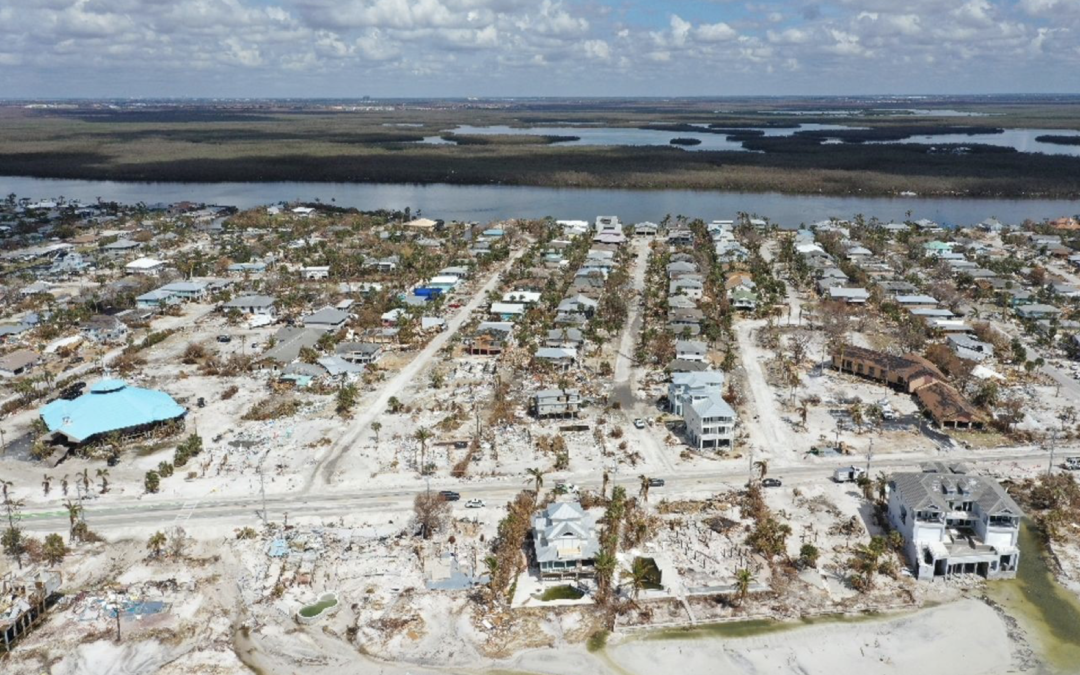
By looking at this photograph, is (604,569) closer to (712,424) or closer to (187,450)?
(712,424)

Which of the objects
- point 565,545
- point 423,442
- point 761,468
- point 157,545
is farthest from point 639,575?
point 157,545

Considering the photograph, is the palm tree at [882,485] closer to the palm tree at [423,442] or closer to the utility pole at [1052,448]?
the utility pole at [1052,448]

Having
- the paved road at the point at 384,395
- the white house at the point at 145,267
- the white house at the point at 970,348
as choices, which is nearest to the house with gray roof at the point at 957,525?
the white house at the point at 970,348

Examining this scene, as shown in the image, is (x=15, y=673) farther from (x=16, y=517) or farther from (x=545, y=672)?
(x=545, y=672)

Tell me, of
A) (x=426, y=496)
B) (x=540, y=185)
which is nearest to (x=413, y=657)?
(x=426, y=496)


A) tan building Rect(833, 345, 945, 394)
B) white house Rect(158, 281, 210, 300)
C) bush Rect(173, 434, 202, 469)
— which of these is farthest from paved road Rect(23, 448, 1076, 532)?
white house Rect(158, 281, 210, 300)
